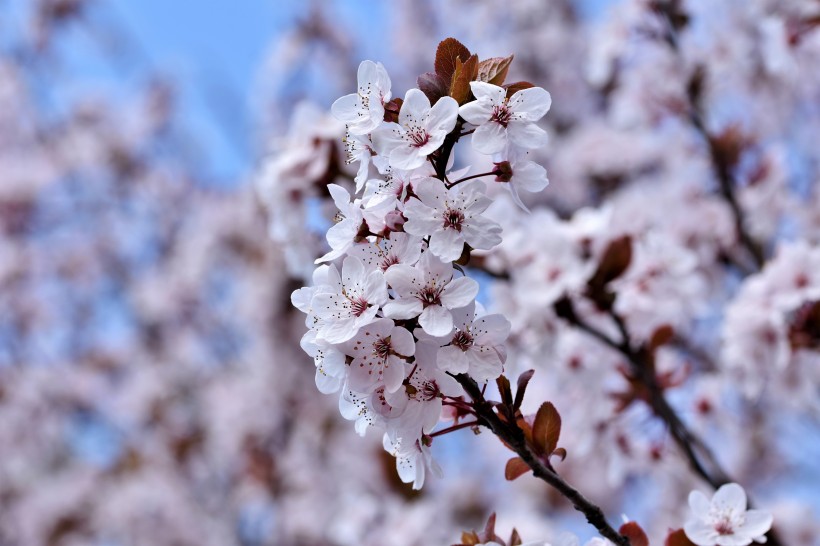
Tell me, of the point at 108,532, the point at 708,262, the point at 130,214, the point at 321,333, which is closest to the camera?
the point at 321,333

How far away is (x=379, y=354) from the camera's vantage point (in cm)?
75

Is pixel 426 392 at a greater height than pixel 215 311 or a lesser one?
lesser

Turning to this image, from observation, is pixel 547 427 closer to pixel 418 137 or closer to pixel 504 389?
pixel 504 389

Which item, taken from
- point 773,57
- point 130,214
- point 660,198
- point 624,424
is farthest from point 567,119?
point 130,214

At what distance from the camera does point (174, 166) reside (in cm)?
650

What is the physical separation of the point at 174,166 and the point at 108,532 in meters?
2.99

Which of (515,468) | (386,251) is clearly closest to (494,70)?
(386,251)

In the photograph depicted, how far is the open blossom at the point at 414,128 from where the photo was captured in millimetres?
760

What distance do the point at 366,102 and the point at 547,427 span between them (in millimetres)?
402

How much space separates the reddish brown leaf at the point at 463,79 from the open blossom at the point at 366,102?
2.8 inches

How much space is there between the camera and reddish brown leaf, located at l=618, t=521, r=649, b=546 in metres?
0.83

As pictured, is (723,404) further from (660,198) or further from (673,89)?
(673,89)

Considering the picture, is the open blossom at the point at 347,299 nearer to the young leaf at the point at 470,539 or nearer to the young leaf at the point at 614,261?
the young leaf at the point at 470,539

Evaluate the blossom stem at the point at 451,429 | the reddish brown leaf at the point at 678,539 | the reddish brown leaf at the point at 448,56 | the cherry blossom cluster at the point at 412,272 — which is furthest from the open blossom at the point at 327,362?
the reddish brown leaf at the point at 678,539
